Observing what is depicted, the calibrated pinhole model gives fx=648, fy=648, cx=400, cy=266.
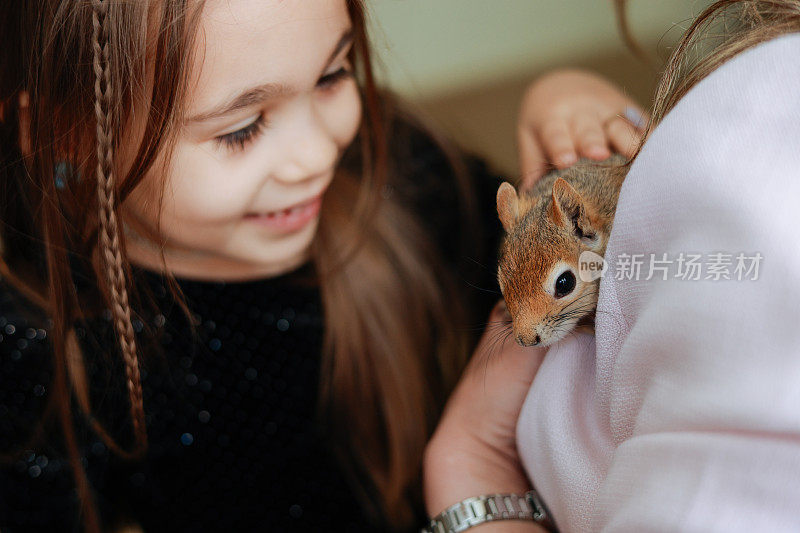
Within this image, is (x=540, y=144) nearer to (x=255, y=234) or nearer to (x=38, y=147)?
(x=255, y=234)

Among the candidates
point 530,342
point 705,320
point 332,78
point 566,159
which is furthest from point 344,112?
point 705,320

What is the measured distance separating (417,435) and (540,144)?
439mm

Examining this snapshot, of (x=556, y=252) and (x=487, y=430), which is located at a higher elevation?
(x=556, y=252)

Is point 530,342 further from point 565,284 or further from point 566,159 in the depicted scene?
point 566,159

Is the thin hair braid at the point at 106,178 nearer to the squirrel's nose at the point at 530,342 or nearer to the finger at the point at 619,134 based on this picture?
the squirrel's nose at the point at 530,342

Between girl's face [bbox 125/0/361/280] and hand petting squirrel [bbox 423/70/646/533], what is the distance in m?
0.24

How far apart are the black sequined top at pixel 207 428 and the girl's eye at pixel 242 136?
0.30 m

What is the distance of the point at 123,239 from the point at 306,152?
0.19m

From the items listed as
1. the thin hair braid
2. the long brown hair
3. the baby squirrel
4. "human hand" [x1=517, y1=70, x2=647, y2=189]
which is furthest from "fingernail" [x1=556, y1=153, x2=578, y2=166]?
the thin hair braid

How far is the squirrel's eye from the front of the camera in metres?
0.49

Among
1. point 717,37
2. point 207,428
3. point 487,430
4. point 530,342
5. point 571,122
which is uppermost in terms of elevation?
point 717,37

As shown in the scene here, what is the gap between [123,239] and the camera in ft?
2.02

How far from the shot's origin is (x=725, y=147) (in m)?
0.38

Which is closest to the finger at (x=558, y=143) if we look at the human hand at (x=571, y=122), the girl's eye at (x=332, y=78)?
the human hand at (x=571, y=122)
